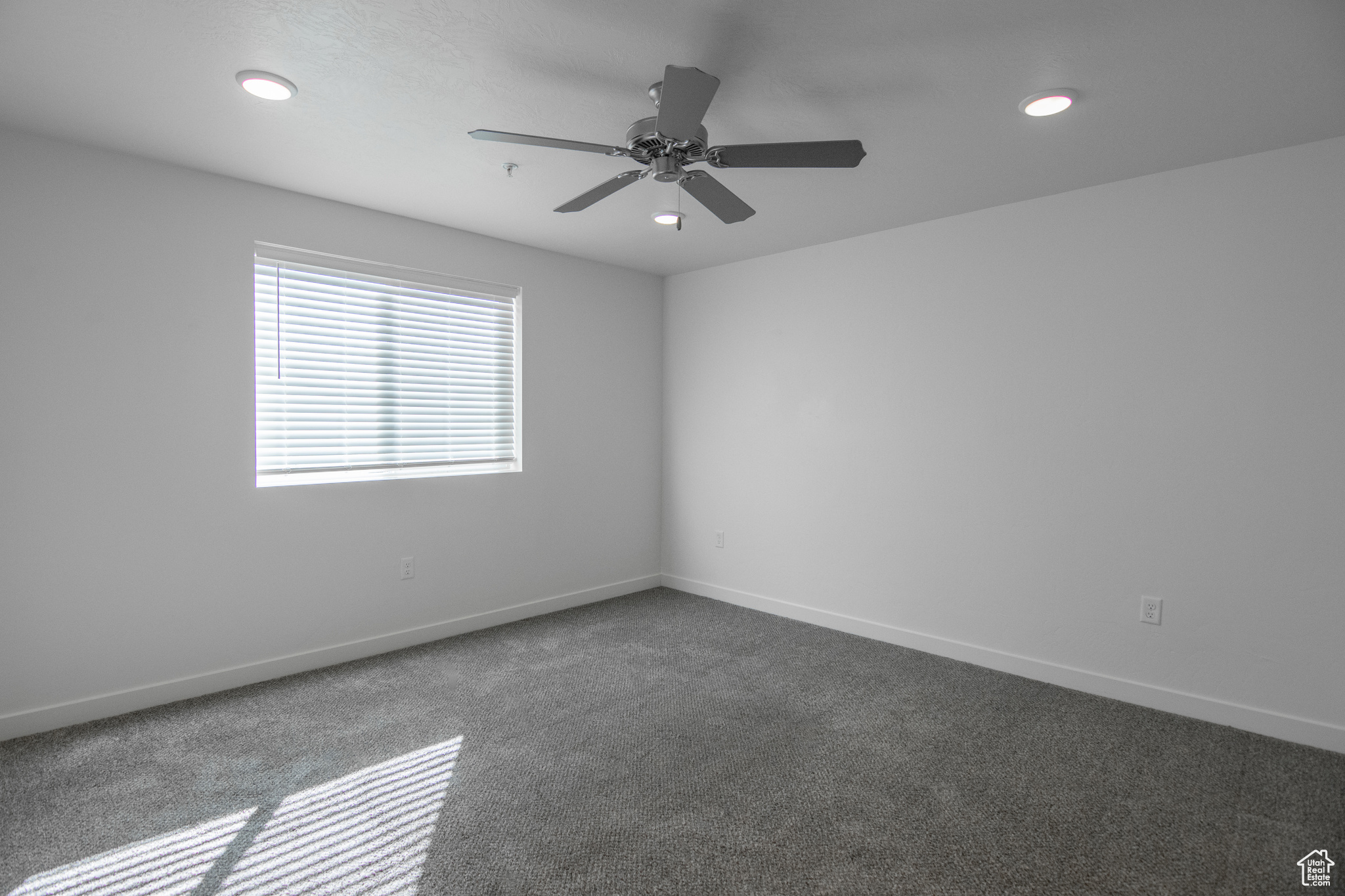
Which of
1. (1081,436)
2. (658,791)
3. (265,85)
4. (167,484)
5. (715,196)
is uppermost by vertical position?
(265,85)

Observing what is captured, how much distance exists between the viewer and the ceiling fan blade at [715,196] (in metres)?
2.26

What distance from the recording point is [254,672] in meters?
3.23

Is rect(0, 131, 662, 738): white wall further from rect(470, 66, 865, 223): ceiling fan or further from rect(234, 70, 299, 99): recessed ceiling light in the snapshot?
→ rect(470, 66, 865, 223): ceiling fan

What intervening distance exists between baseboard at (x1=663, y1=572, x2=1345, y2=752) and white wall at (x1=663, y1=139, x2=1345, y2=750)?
0.01 m

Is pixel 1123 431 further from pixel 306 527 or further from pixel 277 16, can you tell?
pixel 306 527

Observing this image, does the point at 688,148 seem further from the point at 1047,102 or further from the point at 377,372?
the point at 377,372

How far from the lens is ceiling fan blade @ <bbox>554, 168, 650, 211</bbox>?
228 cm

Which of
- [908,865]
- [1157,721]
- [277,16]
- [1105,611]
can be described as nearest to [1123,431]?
[1105,611]

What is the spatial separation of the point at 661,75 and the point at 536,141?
1.60ft

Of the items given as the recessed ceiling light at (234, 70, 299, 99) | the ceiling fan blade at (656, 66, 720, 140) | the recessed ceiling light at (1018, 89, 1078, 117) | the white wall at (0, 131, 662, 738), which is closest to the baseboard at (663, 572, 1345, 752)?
the white wall at (0, 131, 662, 738)

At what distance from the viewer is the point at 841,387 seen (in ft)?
13.5

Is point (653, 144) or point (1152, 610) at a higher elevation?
point (653, 144)

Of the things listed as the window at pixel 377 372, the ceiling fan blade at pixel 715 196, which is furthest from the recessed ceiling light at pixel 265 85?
the ceiling fan blade at pixel 715 196

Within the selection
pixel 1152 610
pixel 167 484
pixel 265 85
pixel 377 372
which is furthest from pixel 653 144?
pixel 1152 610
